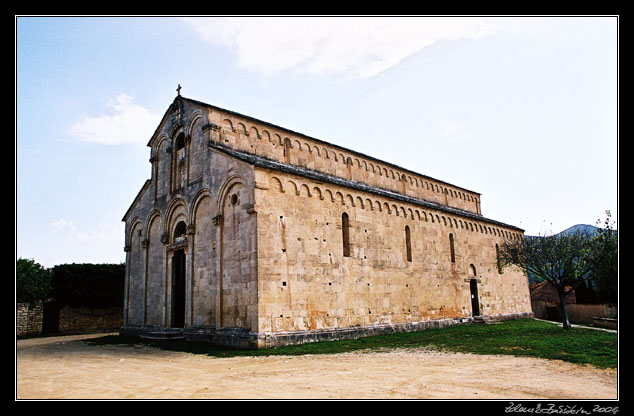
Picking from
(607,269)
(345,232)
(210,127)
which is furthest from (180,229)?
(607,269)

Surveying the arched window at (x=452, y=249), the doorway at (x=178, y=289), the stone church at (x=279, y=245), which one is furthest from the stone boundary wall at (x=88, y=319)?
the arched window at (x=452, y=249)

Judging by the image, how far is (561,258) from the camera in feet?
67.6

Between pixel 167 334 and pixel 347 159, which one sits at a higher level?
pixel 347 159

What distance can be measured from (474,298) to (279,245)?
15669 millimetres

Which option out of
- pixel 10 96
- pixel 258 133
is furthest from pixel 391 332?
pixel 10 96

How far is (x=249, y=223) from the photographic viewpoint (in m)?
15.6

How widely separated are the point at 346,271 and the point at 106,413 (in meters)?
12.8

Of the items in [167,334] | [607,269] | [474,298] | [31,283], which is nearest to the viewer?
[607,269]

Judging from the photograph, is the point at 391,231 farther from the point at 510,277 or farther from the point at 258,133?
the point at 510,277

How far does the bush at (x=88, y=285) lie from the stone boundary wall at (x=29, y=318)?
164 centimetres

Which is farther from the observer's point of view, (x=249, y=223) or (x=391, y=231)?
(x=391, y=231)

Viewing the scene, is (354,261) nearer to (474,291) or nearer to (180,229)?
(180,229)

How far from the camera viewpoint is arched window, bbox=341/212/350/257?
1844cm

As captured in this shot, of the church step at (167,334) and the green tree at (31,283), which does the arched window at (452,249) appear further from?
the green tree at (31,283)
